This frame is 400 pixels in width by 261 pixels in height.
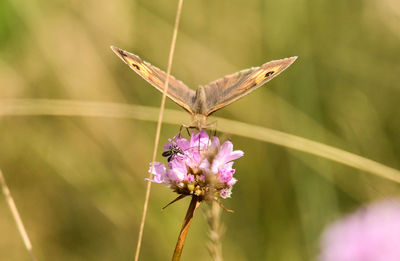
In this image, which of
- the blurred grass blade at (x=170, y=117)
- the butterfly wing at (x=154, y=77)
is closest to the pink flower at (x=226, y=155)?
the butterfly wing at (x=154, y=77)

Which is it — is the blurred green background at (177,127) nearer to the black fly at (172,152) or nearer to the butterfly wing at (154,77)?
the butterfly wing at (154,77)

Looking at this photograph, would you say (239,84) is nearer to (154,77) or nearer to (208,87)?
(208,87)

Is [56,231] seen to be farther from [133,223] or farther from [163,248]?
[163,248]

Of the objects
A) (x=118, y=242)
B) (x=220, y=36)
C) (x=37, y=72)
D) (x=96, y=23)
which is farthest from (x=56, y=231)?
(x=220, y=36)

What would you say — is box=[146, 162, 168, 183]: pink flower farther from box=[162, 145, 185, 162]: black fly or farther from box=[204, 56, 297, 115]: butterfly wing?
box=[204, 56, 297, 115]: butterfly wing

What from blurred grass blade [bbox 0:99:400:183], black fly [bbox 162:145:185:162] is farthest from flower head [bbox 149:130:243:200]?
blurred grass blade [bbox 0:99:400:183]

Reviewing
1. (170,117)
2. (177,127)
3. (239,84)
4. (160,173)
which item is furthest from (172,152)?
(177,127)
